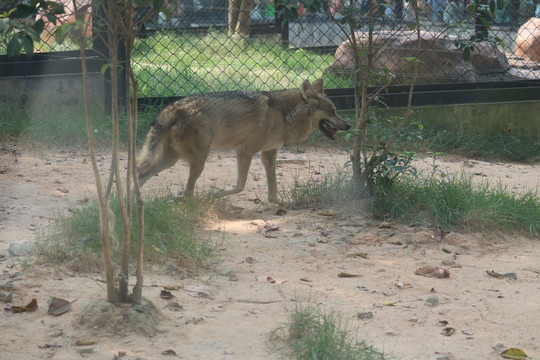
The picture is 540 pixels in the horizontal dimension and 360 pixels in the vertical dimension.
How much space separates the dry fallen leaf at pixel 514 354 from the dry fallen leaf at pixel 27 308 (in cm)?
248

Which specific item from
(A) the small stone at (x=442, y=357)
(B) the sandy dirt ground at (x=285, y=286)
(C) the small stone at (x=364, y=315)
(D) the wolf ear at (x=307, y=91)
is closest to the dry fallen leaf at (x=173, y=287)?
(B) the sandy dirt ground at (x=285, y=286)

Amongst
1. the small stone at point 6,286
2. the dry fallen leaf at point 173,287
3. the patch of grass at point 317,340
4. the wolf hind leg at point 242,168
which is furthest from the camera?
the wolf hind leg at point 242,168

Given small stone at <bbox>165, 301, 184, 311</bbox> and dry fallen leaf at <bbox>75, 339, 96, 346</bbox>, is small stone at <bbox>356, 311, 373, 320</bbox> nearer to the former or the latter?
small stone at <bbox>165, 301, 184, 311</bbox>

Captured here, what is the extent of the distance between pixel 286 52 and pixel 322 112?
15.1ft

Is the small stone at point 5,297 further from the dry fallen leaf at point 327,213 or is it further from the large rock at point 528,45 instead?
the large rock at point 528,45

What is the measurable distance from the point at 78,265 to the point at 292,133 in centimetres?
321

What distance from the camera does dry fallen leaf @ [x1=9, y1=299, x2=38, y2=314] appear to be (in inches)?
139

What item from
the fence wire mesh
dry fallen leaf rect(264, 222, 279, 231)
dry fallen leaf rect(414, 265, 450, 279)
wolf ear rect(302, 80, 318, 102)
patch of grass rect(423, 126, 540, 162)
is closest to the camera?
dry fallen leaf rect(414, 265, 450, 279)

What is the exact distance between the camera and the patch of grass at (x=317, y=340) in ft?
10.5

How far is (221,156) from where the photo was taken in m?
8.12

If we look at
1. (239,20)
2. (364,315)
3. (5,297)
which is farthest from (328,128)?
(239,20)

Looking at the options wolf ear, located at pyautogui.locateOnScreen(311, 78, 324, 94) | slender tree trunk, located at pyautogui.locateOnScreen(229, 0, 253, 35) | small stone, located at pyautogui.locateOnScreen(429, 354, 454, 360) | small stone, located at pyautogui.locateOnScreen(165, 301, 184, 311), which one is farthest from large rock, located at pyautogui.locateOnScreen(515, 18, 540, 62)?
small stone, located at pyautogui.locateOnScreen(165, 301, 184, 311)

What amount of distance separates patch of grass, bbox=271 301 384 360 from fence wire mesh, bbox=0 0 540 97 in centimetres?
533

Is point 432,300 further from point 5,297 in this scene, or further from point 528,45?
point 528,45
